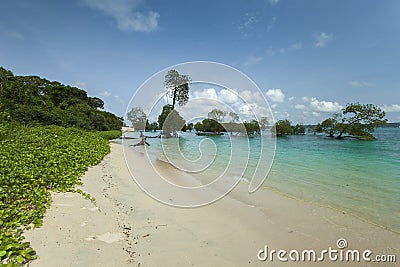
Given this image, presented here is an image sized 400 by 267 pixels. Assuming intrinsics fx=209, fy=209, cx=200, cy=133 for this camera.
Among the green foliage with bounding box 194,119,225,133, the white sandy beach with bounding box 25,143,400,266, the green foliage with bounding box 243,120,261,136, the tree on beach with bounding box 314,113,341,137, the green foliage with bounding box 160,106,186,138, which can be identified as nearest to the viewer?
the white sandy beach with bounding box 25,143,400,266

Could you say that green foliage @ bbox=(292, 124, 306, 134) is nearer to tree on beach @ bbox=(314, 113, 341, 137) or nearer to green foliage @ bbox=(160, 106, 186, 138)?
tree on beach @ bbox=(314, 113, 341, 137)

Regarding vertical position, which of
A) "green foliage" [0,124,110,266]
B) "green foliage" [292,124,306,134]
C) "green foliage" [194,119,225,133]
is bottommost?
"green foliage" [0,124,110,266]

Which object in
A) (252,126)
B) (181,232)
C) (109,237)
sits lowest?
(181,232)

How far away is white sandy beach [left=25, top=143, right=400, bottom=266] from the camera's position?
111 inches

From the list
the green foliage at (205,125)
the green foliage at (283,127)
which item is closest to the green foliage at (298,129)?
the green foliage at (283,127)

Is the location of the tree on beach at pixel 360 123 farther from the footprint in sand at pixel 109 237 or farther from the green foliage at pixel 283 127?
the footprint in sand at pixel 109 237

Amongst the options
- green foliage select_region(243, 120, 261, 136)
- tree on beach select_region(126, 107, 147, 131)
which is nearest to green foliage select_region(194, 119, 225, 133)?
green foliage select_region(243, 120, 261, 136)

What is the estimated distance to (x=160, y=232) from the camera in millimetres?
3609

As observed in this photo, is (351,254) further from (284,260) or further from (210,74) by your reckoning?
(210,74)

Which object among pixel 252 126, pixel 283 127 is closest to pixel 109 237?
pixel 252 126

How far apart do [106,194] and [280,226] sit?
161 inches

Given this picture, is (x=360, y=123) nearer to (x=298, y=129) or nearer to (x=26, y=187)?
(x=298, y=129)

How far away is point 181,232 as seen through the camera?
12.1 feet

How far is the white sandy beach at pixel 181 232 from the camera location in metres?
2.82
